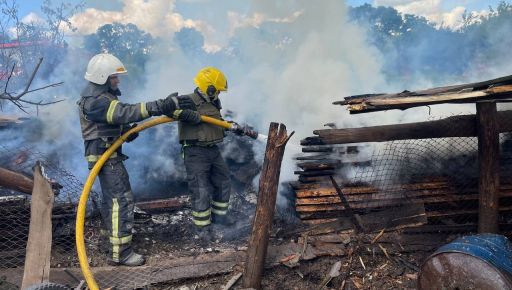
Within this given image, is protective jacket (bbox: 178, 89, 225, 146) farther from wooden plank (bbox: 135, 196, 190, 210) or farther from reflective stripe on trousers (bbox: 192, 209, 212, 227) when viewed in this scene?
wooden plank (bbox: 135, 196, 190, 210)

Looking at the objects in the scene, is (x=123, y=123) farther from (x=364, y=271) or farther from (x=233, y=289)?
(x=364, y=271)

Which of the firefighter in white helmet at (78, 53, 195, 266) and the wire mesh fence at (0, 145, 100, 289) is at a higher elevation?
the firefighter in white helmet at (78, 53, 195, 266)

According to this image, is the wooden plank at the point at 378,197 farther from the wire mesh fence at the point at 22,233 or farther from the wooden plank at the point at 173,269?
the wire mesh fence at the point at 22,233

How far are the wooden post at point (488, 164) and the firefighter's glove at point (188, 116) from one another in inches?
128

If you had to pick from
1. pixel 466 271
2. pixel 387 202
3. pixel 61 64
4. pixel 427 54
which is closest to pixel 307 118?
pixel 387 202

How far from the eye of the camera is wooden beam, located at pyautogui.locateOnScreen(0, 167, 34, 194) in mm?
4176

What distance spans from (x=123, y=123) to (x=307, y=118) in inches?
209

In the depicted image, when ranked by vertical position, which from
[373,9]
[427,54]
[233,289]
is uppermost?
[373,9]

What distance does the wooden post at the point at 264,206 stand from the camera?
417 centimetres

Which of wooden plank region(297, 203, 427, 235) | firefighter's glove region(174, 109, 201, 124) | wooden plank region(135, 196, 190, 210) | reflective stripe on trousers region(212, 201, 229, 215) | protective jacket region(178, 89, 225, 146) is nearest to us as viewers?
firefighter's glove region(174, 109, 201, 124)

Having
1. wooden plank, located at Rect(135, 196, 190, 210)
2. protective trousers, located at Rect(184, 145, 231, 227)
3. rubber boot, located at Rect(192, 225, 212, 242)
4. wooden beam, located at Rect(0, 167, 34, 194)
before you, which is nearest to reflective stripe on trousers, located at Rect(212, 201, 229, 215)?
protective trousers, located at Rect(184, 145, 231, 227)

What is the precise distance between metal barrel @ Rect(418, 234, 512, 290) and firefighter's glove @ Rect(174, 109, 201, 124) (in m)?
3.00

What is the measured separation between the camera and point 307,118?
9227 mm

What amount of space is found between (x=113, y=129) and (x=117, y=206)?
2.98 feet
